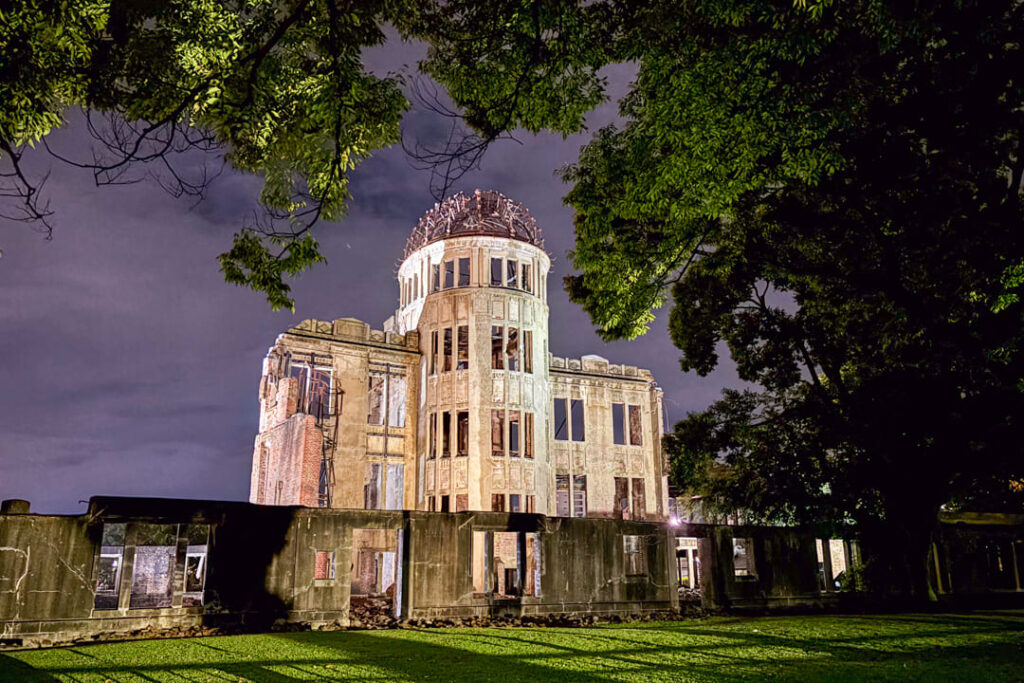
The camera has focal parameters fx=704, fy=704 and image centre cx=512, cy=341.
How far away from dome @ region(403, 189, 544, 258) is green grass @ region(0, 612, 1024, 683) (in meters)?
19.2

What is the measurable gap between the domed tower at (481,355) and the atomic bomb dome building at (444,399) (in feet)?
0.18

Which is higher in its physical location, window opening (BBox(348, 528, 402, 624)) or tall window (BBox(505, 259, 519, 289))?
tall window (BBox(505, 259, 519, 289))

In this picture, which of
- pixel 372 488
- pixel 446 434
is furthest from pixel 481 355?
pixel 372 488

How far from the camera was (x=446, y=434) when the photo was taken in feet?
94.9

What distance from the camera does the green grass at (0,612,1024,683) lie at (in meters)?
8.28

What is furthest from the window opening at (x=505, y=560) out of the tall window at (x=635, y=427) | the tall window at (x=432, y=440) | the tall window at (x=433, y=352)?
the tall window at (x=635, y=427)

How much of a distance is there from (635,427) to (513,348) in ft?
26.6

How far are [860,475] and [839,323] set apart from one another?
4.67 m

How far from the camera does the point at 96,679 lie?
8070 millimetres

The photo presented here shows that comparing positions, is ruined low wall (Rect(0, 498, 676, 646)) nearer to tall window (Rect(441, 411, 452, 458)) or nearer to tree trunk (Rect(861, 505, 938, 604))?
tree trunk (Rect(861, 505, 938, 604))

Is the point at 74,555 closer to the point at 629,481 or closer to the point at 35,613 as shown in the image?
the point at 35,613

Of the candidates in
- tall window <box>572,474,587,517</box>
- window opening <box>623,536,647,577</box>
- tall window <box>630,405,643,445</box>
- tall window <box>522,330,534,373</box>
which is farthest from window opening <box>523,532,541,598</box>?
tall window <box>630,405,643,445</box>

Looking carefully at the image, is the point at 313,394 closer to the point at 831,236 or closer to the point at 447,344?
the point at 447,344

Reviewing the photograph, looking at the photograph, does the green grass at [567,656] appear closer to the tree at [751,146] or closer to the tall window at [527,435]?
the tree at [751,146]
